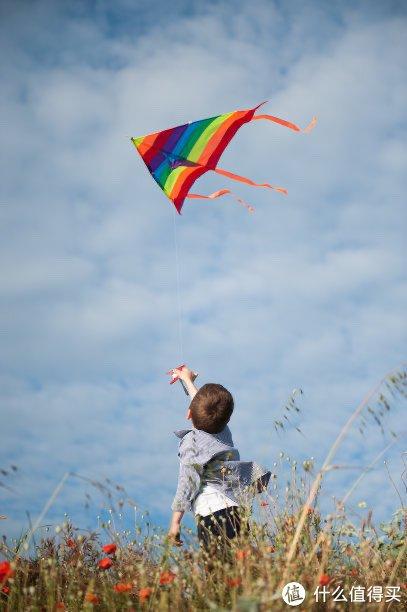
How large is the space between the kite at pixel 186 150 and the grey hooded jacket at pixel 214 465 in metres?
2.96

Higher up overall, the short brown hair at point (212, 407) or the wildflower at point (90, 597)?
the short brown hair at point (212, 407)

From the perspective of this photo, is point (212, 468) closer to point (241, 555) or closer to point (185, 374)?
point (185, 374)

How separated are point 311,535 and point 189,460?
1.19 m

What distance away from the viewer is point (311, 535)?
4.41 m

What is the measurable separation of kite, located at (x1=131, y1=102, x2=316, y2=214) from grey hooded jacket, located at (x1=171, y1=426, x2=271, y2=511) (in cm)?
296

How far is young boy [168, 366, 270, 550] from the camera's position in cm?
507

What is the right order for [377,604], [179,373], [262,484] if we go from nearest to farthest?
[377,604]
[262,484]
[179,373]

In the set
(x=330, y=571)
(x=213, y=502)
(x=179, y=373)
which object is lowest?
(x=330, y=571)

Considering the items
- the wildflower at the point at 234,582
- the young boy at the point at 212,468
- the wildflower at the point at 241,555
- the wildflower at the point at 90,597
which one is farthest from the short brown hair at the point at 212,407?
the wildflower at the point at 90,597

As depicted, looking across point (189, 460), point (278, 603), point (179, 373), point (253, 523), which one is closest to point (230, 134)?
point (179, 373)

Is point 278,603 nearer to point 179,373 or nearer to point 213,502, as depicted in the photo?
point 213,502

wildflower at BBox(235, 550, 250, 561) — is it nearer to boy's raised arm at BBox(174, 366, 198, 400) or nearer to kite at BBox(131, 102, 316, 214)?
boy's raised arm at BBox(174, 366, 198, 400)

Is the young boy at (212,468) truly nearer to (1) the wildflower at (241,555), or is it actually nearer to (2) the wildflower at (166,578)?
(1) the wildflower at (241,555)

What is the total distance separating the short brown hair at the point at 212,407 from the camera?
5375 millimetres
